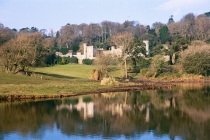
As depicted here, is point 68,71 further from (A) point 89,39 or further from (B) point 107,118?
(A) point 89,39

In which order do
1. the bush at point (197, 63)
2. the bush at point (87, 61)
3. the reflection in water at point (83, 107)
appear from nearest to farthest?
the reflection in water at point (83, 107) → the bush at point (197, 63) → the bush at point (87, 61)

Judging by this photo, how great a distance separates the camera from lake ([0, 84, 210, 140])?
65.3 ft

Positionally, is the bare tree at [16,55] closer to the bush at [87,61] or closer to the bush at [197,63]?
the bush at [197,63]

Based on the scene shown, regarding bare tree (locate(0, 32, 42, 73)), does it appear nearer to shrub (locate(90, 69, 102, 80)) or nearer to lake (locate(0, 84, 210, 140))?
shrub (locate(90, 69, 102, 80))

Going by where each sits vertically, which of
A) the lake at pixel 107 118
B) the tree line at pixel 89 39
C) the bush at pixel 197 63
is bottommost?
the lake at pixel 107 118

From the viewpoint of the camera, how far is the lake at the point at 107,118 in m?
19.9

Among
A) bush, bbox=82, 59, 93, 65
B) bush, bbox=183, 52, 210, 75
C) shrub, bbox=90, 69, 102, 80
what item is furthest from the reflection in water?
bush, bbox=82, 59, 93, 65

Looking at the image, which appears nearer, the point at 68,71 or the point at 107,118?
the point at 107,118

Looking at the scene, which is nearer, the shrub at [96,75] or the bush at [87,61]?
the shrub at [96,75]

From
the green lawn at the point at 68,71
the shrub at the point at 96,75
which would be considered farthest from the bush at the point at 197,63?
the green lawn at the point at 68,71

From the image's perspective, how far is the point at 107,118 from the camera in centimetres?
2467

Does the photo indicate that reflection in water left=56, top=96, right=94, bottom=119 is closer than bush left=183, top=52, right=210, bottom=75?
Yes

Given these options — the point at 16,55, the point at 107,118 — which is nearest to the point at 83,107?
the point at 107,118

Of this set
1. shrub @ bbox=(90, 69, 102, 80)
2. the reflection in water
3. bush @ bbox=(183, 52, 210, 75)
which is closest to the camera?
the reflection in water
